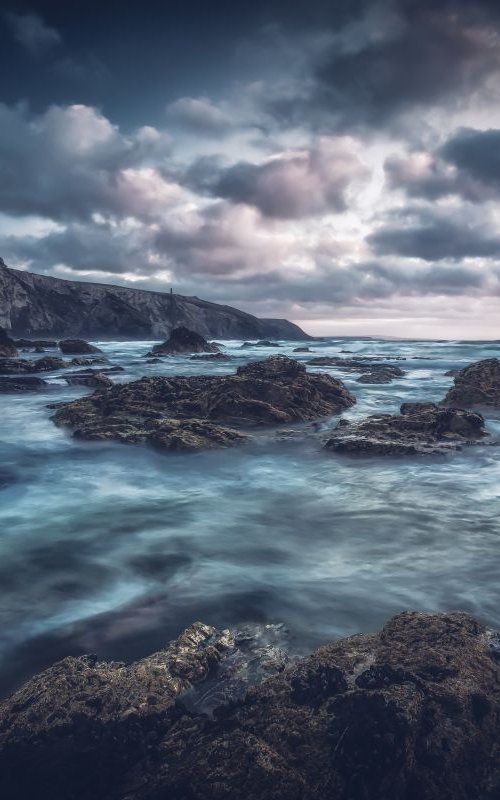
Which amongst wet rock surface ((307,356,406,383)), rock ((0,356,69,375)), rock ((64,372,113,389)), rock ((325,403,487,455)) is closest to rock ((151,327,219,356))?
rock ((0,356,69,375))

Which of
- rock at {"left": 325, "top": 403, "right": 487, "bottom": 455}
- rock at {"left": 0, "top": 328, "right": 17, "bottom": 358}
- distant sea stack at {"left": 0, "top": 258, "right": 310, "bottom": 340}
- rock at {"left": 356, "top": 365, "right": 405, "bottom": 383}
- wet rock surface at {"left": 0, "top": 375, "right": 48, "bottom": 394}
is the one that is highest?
distant sea stack at {"left": 0, "top": 258, "right": 310, "bottom": 340}

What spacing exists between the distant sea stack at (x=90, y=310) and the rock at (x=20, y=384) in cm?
4997

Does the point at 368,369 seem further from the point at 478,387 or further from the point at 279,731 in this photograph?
the point at 279,731

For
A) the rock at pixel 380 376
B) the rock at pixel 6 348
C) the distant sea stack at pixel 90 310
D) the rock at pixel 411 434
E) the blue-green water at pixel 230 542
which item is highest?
the distant sea stack at pixel 90 310

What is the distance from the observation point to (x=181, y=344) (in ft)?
145

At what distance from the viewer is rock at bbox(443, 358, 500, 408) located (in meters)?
16.2

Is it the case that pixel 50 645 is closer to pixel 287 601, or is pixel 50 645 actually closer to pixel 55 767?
pixel 55 767

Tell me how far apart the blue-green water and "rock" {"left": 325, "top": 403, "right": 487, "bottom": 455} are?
1.36ft

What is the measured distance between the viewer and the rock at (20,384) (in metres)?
21.0

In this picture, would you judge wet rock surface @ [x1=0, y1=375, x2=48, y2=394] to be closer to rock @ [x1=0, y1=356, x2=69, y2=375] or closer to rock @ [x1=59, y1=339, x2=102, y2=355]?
rock @ [x1=0, y1=356, x2=69, y2=375]

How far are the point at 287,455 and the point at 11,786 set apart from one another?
8.44 m

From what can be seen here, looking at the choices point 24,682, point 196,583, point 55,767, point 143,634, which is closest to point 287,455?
point 196,583

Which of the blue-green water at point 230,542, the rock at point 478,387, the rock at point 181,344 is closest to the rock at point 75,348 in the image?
the rock at point 181,344

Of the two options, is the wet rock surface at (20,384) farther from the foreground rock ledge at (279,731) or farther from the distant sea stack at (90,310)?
the distant sea stack at (90,310)
